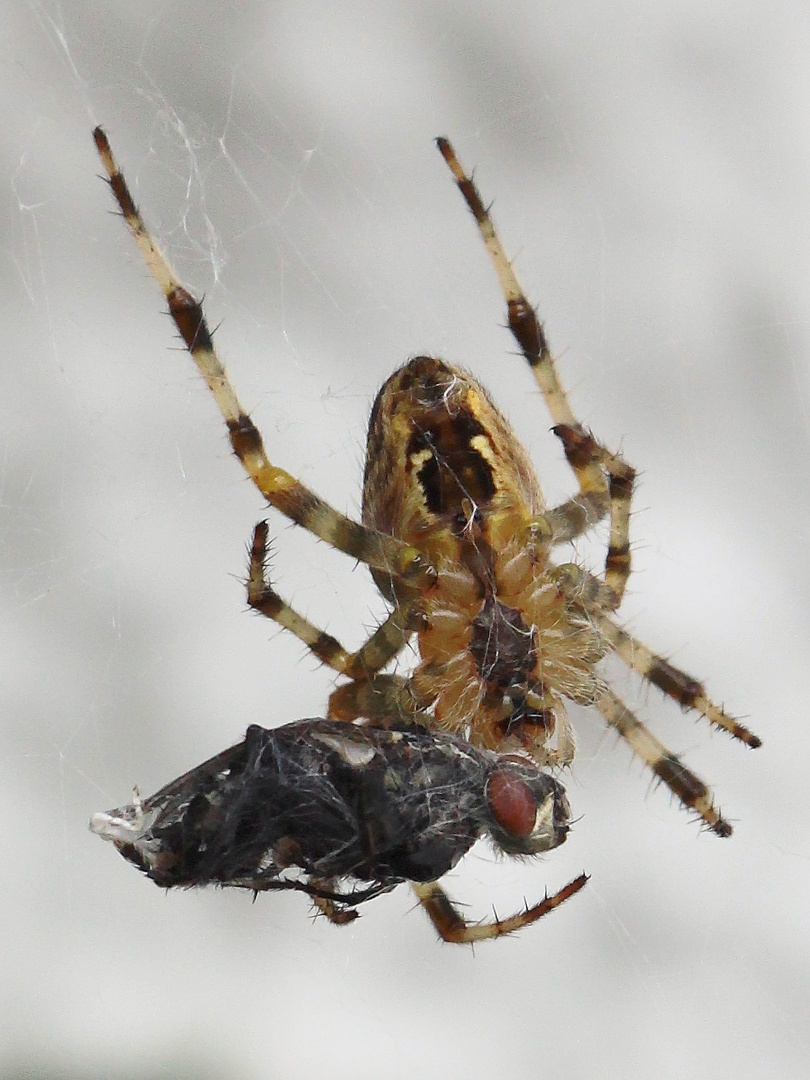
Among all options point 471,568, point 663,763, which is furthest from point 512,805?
point 663,763

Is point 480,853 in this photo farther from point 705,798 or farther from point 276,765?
point 705,798

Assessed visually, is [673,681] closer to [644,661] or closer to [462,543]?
[644,661]

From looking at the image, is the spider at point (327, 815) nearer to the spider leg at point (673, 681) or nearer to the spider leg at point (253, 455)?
the spider leg at point (253, 455)

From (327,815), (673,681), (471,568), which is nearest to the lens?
(327,815)

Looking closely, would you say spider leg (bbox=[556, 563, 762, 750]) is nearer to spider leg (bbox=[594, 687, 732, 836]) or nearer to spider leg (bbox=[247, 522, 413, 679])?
spider leg (bbox=[594, 687, 732, 836])

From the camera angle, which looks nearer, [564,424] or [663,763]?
[564,424]

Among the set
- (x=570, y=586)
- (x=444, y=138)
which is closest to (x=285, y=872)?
(x=570, y=586)

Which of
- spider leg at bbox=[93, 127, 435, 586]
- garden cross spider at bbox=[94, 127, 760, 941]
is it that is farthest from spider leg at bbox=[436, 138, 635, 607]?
spider leg at bbox=[93, 127, 435, 586]
